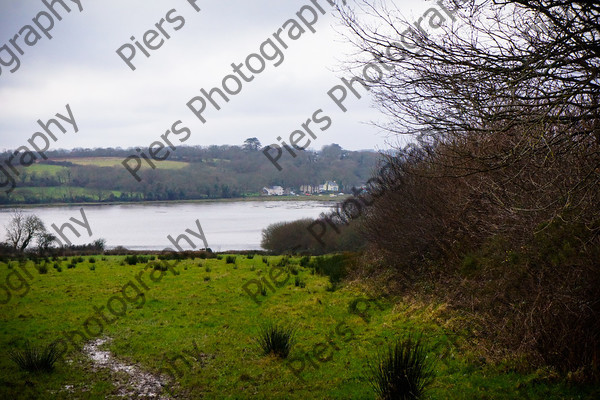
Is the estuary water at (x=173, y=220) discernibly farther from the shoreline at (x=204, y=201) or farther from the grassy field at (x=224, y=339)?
the grassy field at (x=224, y=339)

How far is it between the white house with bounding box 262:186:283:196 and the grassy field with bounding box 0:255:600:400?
3301 inches

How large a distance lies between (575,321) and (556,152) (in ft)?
6.67

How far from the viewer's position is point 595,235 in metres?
5.14

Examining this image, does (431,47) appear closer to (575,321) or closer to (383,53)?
(383,53)

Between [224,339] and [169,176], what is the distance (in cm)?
8969

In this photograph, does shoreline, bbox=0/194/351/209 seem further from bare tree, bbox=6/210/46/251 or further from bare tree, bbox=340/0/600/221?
bare tree, bbox=340/0/600/221

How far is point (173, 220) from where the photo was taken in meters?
67.1

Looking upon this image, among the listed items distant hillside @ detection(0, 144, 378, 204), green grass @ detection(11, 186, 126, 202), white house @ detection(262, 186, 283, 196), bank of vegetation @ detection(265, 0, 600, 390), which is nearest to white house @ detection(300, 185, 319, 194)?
distant hillside @ detection(0, 144, 378, 204)

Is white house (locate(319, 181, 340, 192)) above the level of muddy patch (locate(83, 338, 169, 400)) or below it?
above

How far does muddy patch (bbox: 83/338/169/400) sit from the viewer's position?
602cm

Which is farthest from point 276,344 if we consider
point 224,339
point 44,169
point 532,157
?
point 44,169

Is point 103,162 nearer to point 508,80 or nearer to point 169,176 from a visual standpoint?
point 169,176

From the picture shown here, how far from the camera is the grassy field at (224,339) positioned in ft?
19.2

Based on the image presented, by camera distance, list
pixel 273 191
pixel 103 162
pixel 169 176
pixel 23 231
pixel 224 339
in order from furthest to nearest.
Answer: pixel 273 191 → pixel 103 162 → pixel 169 176 → pixel 23 231 → pixel 224 339
